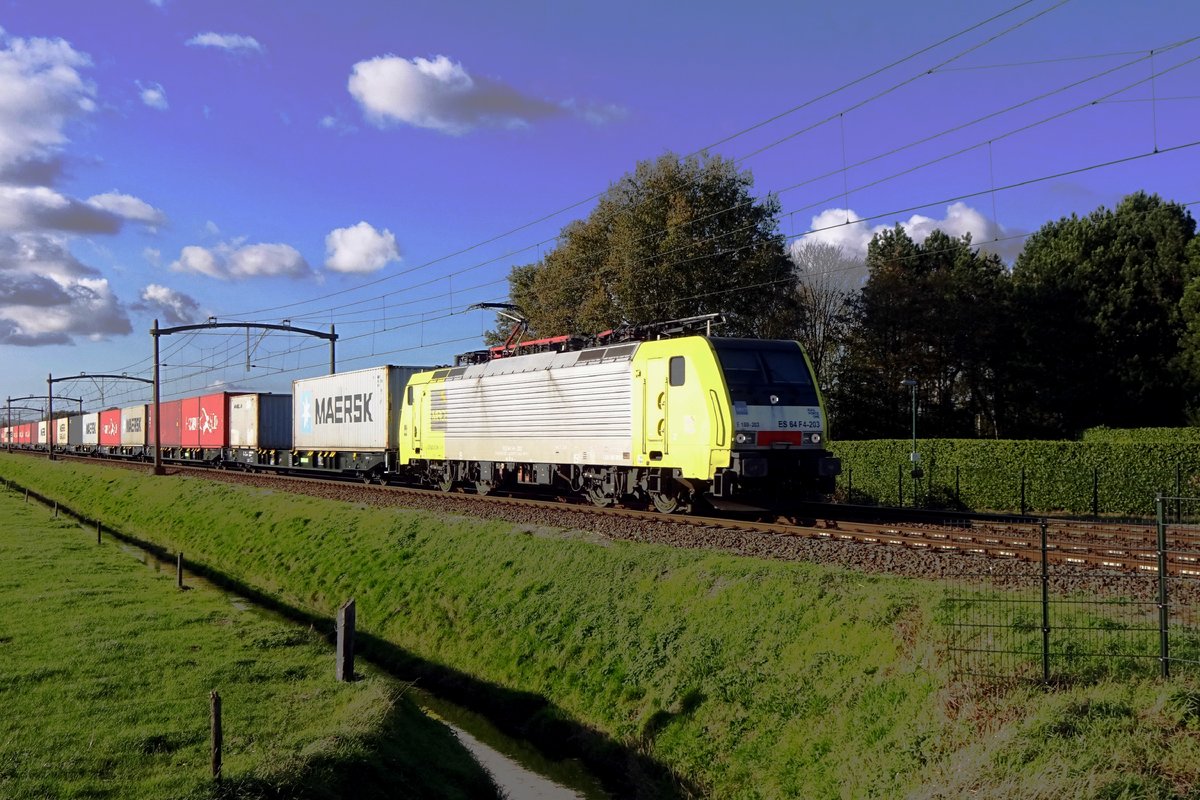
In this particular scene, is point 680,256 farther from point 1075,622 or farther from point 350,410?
point 1075,622

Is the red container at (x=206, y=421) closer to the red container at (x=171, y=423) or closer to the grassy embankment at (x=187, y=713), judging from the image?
the red container at (x=171, y=423)

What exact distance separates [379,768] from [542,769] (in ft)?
9.20

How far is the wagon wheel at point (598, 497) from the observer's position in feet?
66.6

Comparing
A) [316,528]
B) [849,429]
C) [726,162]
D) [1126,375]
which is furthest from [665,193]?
[316,528]

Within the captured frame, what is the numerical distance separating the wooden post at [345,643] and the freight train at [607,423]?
7234 millimetres

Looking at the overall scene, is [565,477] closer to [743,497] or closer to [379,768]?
[743,497]

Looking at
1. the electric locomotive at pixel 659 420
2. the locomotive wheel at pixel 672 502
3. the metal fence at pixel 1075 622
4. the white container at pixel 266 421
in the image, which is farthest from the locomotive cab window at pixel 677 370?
the white container at pixel 266 421

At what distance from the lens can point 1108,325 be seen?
3816 centimetres

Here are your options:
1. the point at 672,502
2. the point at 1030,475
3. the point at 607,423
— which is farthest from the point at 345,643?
the point at 1030,475

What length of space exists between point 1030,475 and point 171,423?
158 ft

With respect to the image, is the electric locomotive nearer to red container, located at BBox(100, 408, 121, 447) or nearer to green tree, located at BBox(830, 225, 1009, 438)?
green tree, located at BBox(830, 225, 1009, 438)

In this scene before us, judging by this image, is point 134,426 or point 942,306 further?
point 134,426

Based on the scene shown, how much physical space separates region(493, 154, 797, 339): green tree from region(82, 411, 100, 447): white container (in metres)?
48.8

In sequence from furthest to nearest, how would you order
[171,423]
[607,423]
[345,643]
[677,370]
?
[171,423] < [607,423] < [677,370] < [345,643]
